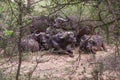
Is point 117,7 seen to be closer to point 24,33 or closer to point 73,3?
point 73,3

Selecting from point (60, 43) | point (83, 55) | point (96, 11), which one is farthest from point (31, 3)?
point (60, 43)

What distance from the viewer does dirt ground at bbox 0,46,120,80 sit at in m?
6.11

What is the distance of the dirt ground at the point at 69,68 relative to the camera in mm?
6109

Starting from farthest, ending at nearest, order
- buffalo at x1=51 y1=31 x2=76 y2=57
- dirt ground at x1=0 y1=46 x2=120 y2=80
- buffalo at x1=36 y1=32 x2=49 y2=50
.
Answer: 1. buffalo at x1=36 y1=32 x2=49 y2=50
2. buffalo at x1=51 y1=31 x2=76 y2=57
3. dirt ground at x1=0 y1=46 x2=120 y2=80

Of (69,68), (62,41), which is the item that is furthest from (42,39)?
(69,68)

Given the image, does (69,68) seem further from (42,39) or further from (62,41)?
(42,39)

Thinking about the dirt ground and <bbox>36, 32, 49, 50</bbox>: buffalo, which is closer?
the dirt ground

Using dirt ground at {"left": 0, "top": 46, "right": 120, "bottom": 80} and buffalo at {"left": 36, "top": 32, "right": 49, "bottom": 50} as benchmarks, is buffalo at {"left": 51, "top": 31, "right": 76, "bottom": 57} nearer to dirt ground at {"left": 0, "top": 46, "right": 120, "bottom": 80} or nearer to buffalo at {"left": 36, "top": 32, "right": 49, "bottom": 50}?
buffalo at {"left": 36, "top": 32, "right": 49, "bottom": 50}

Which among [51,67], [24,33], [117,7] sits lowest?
[51,67]

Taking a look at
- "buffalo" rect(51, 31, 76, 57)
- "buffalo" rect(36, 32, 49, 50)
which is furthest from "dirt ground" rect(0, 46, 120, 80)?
"buffalo" rect(36, 32, 49, 50)

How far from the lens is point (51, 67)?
8141 millimetres

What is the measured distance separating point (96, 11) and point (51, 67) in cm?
337

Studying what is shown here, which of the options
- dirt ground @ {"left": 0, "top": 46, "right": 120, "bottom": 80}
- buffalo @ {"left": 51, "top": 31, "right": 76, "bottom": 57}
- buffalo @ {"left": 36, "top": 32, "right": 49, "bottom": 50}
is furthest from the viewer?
buffalo @ {"left": 36, "top": 32, "right": 49, "bottom": 50}

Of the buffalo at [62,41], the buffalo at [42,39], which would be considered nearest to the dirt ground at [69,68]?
the buffalo at [62,41]
